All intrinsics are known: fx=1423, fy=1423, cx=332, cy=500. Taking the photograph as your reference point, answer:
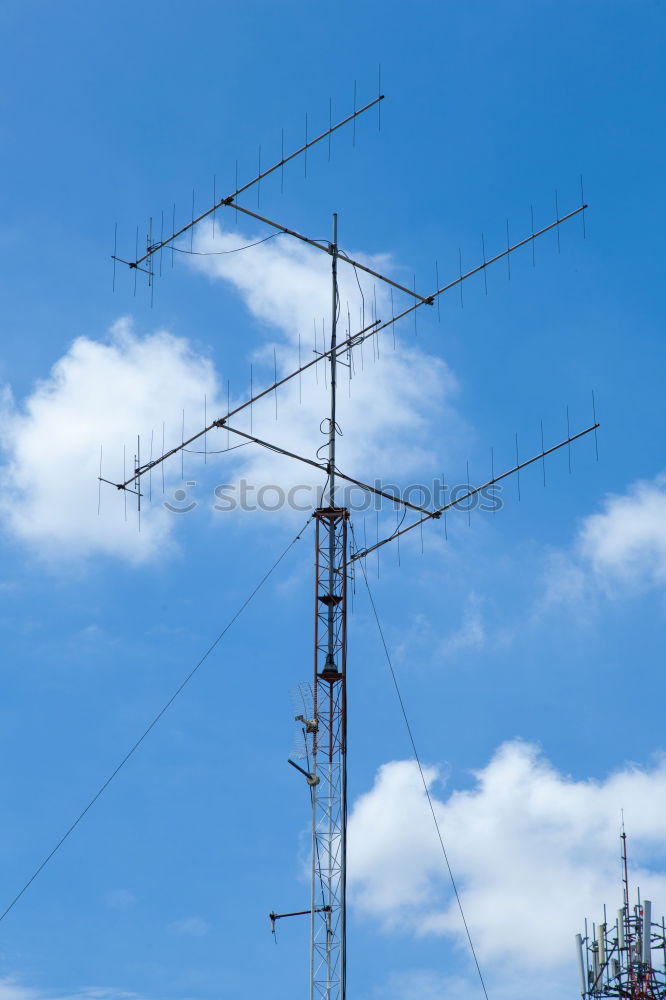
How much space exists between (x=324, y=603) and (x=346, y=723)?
298cm

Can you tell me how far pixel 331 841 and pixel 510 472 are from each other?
33.0 feet

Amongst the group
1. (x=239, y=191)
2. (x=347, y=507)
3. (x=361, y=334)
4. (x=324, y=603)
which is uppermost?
(x=239, y=191)

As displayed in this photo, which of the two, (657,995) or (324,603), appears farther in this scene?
(657,995)

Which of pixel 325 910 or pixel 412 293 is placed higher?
pixel 412 293

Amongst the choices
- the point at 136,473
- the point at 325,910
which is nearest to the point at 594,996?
the point at 325,910

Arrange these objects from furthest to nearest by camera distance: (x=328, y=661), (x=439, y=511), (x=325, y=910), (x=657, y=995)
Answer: (x=657, y=995), (x=439, y=511), (x=328, y=661), (x=325, y=910)

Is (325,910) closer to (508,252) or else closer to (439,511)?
(439,511)

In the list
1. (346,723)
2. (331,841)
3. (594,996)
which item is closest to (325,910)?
(331,841)

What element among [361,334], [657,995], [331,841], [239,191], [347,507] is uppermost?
[239,191]

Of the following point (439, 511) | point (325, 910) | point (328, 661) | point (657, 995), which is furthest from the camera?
point (657, 995)

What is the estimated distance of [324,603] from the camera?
34.7 m

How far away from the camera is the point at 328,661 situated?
34156mm

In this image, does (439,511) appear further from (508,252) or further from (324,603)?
(508,252)

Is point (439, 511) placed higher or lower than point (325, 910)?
higher
